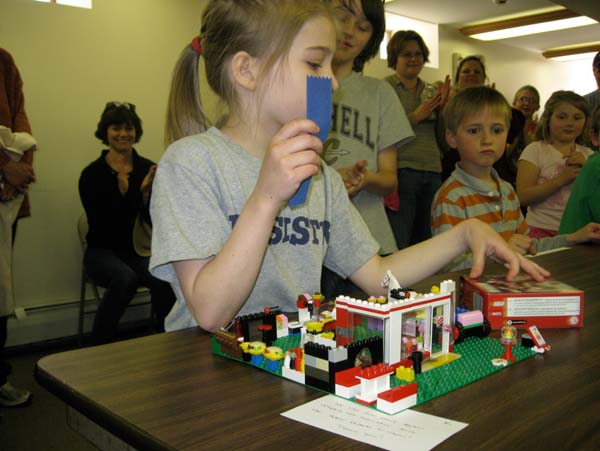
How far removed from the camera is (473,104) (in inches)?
76.7

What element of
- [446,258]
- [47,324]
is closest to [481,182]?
[446,258]

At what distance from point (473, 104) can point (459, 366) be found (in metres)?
1.39

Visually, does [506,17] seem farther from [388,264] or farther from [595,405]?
[595,405]

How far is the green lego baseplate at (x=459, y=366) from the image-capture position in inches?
26.3

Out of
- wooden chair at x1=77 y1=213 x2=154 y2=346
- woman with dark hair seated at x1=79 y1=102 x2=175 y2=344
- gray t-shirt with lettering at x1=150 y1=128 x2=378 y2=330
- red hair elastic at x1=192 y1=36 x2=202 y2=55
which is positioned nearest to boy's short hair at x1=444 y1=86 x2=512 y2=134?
gray t-shirt with lettering at x1=150 y1=128 x2=378 y2=330

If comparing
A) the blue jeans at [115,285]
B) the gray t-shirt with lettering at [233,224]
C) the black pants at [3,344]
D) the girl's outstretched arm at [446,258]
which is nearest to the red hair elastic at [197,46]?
the gray t-shirt with lettering at [233,224]

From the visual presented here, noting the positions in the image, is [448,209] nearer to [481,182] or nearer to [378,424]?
[481,182]

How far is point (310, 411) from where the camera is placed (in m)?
0.61

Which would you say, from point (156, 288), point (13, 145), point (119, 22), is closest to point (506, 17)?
point (119, 22)

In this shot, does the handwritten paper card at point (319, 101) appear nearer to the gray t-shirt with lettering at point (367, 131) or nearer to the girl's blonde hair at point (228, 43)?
the girl's blonde hair at point (228, 43)

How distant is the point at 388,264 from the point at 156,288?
212 centimetres

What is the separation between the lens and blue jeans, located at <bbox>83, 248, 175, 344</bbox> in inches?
119

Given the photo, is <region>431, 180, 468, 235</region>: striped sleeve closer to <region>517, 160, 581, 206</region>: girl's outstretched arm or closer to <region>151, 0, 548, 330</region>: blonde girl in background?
<region>151, 0, 548, 330</region>: blonde girl in background

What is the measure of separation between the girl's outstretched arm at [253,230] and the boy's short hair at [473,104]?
125cm
